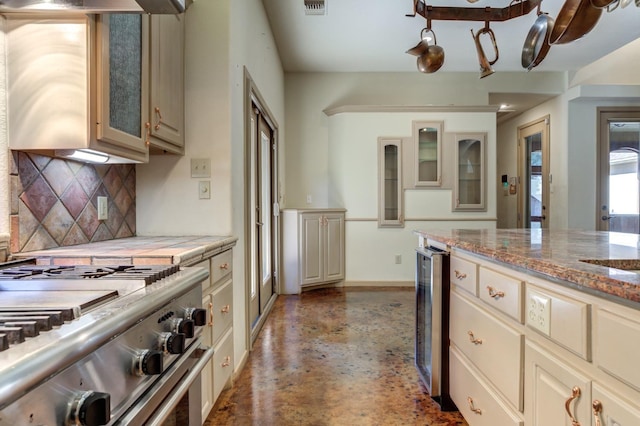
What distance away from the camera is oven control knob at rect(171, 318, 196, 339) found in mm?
1000

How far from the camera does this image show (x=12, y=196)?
1272mm

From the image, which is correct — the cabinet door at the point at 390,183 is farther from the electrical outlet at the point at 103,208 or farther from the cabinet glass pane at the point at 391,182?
the electrical outlet at the point at 103,208

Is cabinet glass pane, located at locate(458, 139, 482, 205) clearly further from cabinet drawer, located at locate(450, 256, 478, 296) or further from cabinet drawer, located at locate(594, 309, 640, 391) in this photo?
cabinet drawer, located at locate(594, 309, 640, 391)

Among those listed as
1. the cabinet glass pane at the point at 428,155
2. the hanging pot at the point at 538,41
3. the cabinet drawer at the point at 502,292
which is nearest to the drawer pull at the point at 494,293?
the cabinet drawer at the point at 502,292

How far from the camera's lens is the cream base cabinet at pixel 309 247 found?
4258 millimetres

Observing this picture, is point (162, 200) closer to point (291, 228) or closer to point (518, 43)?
point (291, 228)

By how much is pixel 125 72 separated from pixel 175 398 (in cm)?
123

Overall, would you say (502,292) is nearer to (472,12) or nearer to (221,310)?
(221,310)

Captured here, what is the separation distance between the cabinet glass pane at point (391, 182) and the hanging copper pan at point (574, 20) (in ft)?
9.24

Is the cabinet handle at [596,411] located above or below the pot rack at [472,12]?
below

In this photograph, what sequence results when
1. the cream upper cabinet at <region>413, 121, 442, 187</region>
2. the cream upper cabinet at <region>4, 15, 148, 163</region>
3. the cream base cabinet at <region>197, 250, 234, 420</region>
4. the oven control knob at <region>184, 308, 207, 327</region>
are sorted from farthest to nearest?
the cream upper cabinet at <region>413, 121, 442, 187</region> < the cream base cabinet at <region>197, 250, 234, 420</region> < the cream upper cabinet at <region>4, 15, 148, 163</region> < the oven control knob at <region>184, 308, 207, 327</region>

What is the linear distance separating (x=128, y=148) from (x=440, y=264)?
1549 mm

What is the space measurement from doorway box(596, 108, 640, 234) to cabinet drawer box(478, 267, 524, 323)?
15.9 ft

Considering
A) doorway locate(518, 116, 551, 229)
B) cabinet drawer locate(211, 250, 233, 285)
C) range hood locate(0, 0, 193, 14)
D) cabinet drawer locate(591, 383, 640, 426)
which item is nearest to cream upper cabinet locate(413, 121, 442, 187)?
doorway locate(518, 116, 551, 229)
